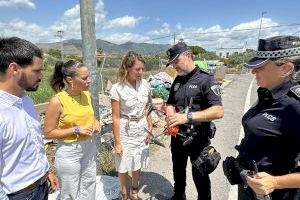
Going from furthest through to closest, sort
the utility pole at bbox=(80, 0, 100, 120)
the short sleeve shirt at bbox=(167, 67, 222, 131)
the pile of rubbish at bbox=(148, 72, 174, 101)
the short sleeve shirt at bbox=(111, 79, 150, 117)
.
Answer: the pile of rubbish at bbox=(148, 72, 174, 101) → the utility pole at bbox=(80, 0, 100, 120) → the short sleeve shirt at bbox=(111, 79, 150, 117) → the short sleeve shirt at bbox=(167, 67, 222, 131)

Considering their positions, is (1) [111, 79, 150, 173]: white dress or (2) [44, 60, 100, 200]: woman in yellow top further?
(1) [111, 79, 150, 173]: white dress

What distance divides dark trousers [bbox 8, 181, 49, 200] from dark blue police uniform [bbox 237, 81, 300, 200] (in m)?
1.61

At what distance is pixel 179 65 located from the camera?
11.6 feet

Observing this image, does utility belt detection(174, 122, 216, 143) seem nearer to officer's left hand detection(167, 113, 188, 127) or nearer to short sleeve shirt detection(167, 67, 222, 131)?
short sleeve shirt detection(167, 67, 222, 131)

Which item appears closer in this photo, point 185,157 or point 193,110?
point 193,110

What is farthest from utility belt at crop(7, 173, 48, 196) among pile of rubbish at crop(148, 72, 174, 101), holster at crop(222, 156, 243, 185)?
pile of rubbish at crop(148, 72, 174, 101)

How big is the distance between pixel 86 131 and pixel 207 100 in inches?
55.3

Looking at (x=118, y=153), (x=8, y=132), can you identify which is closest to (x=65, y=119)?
(x=118, y=153)

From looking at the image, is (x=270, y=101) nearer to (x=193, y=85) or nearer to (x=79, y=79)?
(x=193, y=85)

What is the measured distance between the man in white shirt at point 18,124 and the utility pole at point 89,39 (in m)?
2.16

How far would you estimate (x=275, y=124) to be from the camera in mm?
1999

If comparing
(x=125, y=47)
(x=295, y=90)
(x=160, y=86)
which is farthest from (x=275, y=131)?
(x=125, y=47)

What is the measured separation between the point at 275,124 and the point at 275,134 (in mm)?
67

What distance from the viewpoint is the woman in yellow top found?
125 inches
